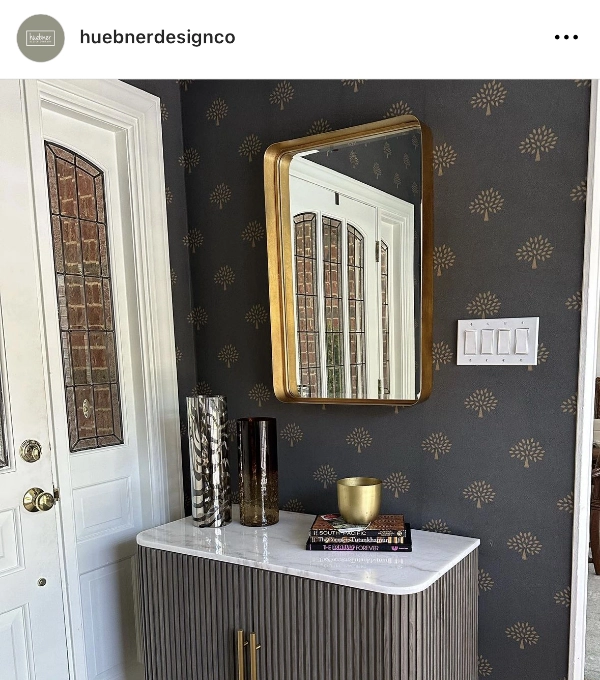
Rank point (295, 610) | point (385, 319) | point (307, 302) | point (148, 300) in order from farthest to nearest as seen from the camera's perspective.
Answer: point (148, 300), point (307, 302), point (385, 319), point (295, 610)

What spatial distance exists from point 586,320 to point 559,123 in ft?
1.53

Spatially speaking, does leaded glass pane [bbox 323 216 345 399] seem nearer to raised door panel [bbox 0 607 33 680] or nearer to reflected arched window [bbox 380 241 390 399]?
reflected arched window [bbox 380 241 390 399]

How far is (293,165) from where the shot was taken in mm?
1776

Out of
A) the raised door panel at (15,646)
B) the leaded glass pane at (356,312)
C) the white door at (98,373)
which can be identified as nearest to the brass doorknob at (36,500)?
the white door at (98,373)

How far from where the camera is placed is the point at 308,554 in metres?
1.46

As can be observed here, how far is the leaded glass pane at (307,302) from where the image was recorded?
5.78 ft

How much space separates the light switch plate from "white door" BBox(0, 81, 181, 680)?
0.95 metres

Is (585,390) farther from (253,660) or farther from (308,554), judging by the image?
(253,660)

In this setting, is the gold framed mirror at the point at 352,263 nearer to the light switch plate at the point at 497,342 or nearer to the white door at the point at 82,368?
the light switch plate at the point at 497,342

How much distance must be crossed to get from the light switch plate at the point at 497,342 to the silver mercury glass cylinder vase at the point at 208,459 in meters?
0.68
